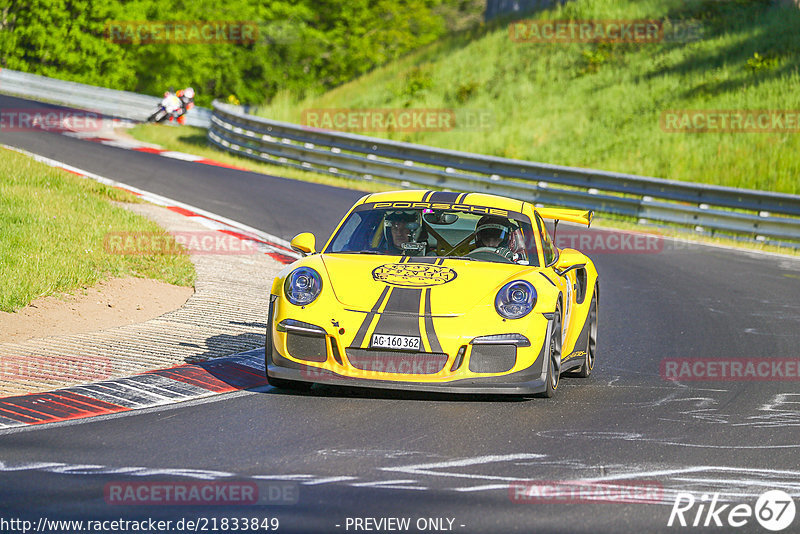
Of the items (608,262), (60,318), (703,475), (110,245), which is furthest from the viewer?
(608,262)

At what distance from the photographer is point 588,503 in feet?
16.8

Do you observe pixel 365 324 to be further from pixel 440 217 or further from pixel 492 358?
pixel 440 217

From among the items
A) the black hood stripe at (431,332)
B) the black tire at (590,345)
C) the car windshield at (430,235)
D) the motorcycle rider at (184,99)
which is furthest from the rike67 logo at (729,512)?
the motorcycle rider at (184,99)

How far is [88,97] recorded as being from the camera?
3969cm

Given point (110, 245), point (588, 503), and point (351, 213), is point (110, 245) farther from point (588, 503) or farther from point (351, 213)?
point (588, 503)

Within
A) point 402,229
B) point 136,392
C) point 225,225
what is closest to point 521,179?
point 225,225

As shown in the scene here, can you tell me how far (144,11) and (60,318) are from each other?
2023 inches

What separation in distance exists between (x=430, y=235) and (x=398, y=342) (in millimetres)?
1718

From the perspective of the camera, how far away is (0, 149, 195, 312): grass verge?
34.5ft

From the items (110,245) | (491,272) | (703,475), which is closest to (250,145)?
(110,245)

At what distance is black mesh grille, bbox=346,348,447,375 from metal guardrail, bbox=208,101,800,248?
545 inches

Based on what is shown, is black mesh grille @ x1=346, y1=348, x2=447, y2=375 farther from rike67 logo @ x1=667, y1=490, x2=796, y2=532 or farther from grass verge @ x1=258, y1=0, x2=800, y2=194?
grass verge @ x1=258, y1=0, x2=800, y2=194

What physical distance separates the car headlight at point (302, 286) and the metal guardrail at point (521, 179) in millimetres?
13705

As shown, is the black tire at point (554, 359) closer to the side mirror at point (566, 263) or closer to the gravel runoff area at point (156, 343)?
the side mirror at point (566, 263)
